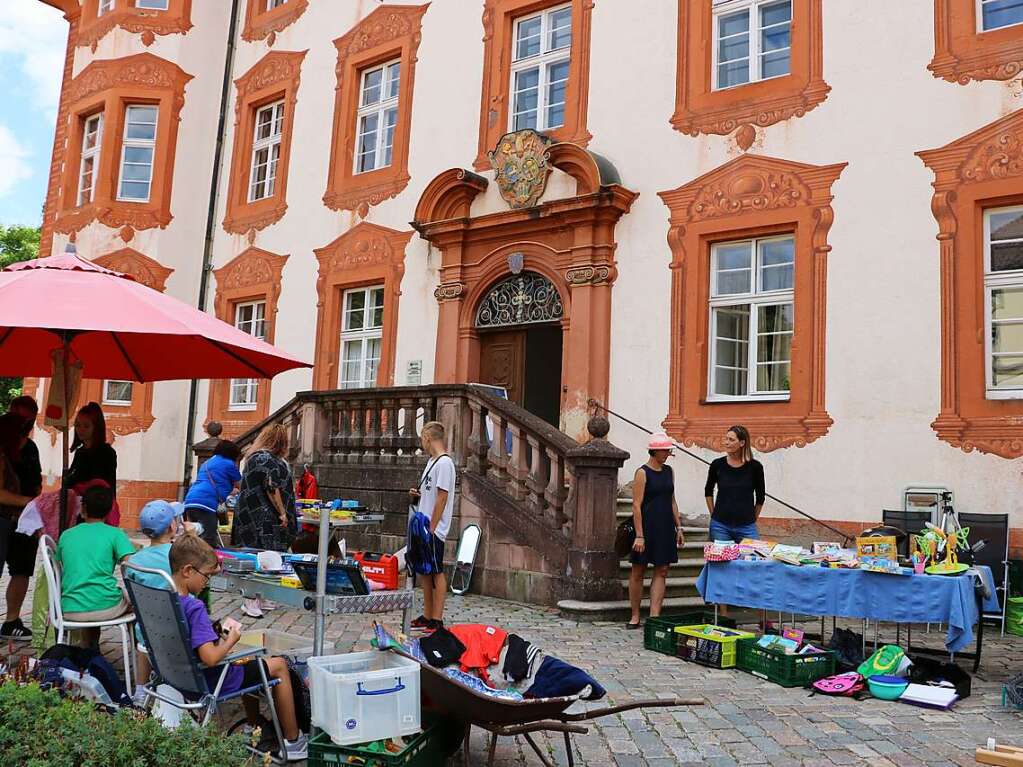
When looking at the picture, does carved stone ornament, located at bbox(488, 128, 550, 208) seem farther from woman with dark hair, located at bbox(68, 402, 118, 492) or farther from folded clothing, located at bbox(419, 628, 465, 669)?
folded clothing, located at bbox(419, 628, 465, 669)

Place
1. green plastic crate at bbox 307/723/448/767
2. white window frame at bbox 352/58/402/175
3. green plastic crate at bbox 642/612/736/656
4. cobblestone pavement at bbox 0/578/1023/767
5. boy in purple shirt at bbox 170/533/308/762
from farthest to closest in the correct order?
white window frame at bbox 352/58/402/175
green plastic crate at bbox 642/612/736/656
cobblestone pavement at bbox 0/578/1023/767
boy in purple shirt at bbox 170/533/308/762
green plastic crate at bbox 307/723/448/767

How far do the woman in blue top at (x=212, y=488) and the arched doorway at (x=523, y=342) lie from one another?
5324 millimetres

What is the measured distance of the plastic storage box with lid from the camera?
3.75m

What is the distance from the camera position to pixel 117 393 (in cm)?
1758

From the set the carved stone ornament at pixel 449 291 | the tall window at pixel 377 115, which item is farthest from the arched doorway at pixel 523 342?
the tall window at pixel 377 115

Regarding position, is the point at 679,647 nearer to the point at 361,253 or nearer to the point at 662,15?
the point at 662,15

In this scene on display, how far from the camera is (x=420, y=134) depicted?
1427 centimetres

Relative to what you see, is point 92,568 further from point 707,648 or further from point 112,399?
point 112,399

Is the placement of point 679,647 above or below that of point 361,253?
below

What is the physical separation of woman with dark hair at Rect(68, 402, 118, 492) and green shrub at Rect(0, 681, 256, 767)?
3.96 m

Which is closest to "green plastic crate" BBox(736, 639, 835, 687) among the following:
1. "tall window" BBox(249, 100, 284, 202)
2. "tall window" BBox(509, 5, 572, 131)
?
"tall window" BBox(509, 5, 572, 131)

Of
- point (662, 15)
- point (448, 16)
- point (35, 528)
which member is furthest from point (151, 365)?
point (448, 16)

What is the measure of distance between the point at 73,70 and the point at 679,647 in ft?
57.4

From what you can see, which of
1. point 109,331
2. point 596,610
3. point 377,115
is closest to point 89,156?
point 377,115
